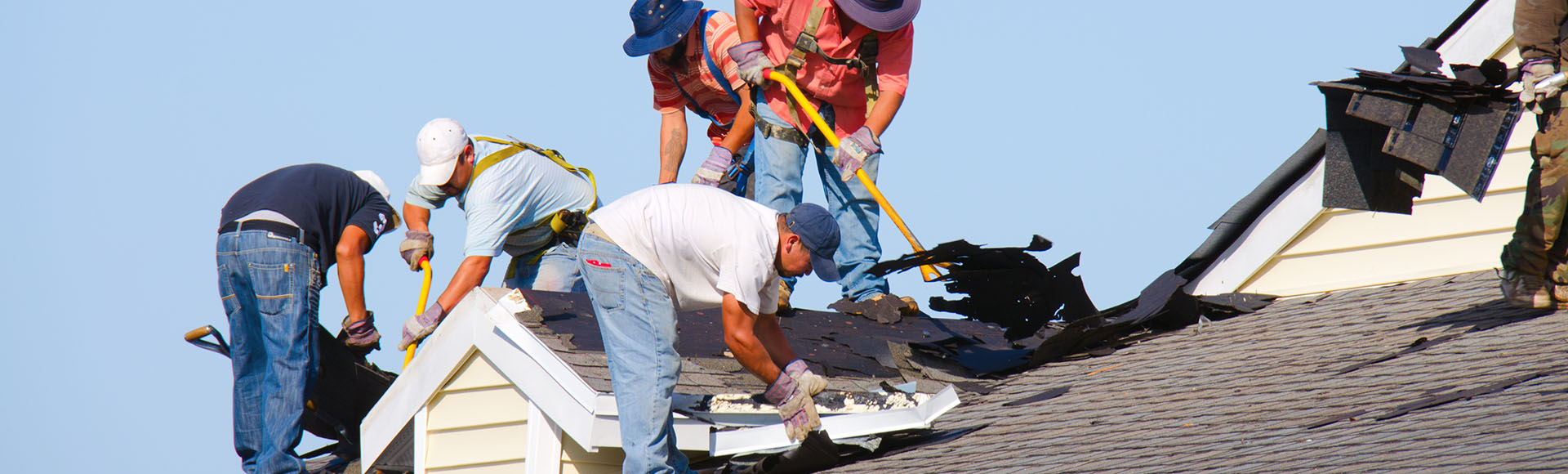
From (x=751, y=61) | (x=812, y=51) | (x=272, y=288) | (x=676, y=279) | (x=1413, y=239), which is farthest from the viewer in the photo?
(x=751, y=61)

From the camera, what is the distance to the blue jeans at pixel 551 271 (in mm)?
7734

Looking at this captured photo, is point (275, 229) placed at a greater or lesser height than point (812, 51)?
lesser

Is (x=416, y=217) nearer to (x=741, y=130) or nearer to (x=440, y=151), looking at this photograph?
(x=440, y=151)

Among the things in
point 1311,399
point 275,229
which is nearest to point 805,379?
point 1311,399

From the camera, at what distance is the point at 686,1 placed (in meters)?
8.21

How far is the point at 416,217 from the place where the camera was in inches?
305

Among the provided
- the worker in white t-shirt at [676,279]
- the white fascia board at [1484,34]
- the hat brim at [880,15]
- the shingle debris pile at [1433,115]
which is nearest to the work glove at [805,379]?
the worker in white t-shirt at [676,279]

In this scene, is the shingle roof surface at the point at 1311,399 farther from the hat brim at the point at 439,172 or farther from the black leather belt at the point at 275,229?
the black leather belt at the point at 275,229

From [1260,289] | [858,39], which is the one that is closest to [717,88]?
[858,39]

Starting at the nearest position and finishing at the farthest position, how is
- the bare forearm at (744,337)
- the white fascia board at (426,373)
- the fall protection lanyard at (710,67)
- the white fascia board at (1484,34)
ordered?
the bare forearm at (744,337), the white fascia board at (426,373), the white fascia board at (1484,34), the fall protection lanyard at (710,67)

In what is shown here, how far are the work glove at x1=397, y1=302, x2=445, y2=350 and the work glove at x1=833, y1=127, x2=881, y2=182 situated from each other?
2141 mm

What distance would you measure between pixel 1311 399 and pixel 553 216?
3993mm

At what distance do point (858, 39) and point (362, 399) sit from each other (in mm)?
3372

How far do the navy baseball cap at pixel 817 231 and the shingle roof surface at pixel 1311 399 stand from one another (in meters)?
0.75
